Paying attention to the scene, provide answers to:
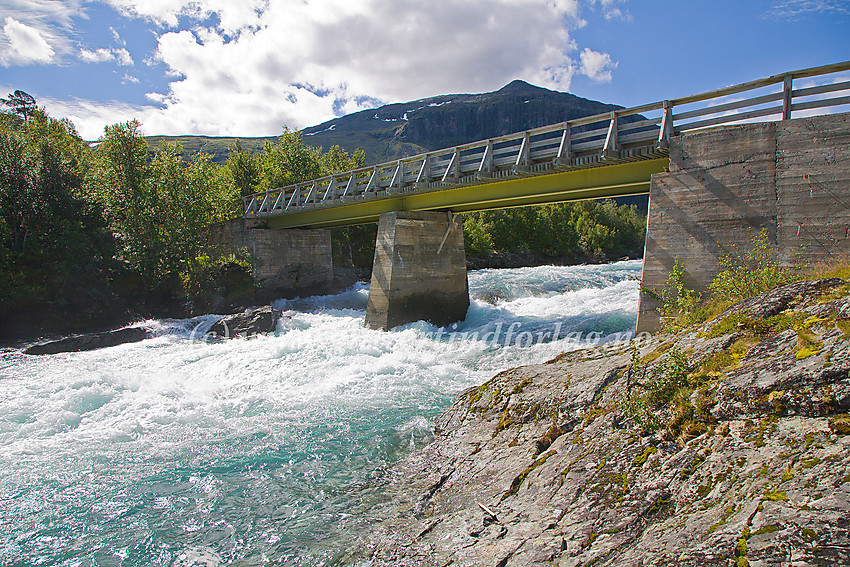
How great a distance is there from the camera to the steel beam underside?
1335 centimetres

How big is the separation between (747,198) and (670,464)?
29.0 feet

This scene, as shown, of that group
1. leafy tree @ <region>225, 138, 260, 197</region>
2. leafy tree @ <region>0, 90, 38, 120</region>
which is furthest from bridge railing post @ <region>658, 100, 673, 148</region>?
leafy tree @ <region>0, 90, 38, 120</region>

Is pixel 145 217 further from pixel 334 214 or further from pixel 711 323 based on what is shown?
pixel 711 323

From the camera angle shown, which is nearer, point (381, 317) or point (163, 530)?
point (163, 530)

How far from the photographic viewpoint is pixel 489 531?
15.2ft

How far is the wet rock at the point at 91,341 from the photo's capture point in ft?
60.1

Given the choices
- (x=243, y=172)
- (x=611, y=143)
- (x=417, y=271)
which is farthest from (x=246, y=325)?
(x=243, y=172)

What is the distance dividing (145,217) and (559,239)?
50.6 metres

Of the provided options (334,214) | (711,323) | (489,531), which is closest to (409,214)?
(334,214)

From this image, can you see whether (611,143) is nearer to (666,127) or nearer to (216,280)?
(666,127)

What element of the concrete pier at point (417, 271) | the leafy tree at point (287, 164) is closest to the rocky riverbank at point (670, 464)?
the concrete pier at point (417, 271)

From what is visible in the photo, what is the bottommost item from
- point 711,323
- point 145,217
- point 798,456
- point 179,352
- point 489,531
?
point 179,352

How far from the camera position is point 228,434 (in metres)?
9.09

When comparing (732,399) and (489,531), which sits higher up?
(732,399)
